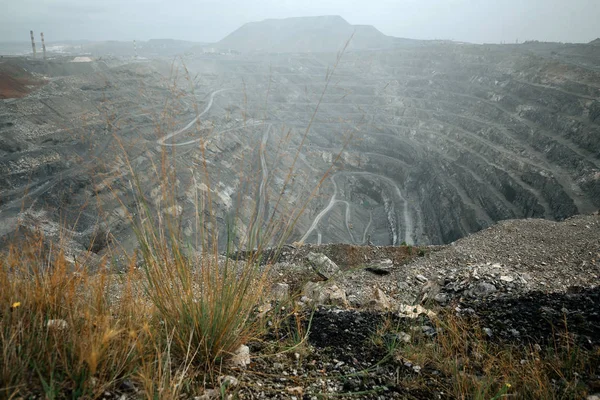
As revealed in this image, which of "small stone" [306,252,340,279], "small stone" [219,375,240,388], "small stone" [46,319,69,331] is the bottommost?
"small stone" [306,252,340,279]

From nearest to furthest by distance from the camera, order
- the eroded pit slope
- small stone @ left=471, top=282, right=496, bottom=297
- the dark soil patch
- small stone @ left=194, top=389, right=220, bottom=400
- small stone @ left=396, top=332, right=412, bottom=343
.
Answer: small stone @ left=194, top=389, right=220, bottom=400, small stone @ left=396, top=332, right=412, bottom=343, the dark soil patch, small stone @ left=471, top=282, right=496, bottom=297, the eroded pit slope

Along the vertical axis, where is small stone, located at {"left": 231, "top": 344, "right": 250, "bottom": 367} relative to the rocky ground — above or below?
above

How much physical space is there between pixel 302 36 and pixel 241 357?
12369 centimetres

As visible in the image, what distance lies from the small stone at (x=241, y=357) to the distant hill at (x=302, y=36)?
104 m

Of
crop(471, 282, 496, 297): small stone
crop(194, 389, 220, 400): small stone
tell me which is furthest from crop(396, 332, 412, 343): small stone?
crop(471, 282, 496, 297): small stone

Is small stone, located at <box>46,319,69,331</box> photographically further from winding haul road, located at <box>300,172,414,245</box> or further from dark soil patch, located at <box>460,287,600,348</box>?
winding haul road, located at <box>300,172,414,245</box>

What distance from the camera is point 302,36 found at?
11250 cm

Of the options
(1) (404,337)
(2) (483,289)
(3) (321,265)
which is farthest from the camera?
(3) (321,265)

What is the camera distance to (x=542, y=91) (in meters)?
33.6

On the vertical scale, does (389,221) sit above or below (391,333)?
below

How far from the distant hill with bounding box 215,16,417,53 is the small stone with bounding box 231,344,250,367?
340 feet

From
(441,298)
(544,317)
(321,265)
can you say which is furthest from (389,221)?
(544,317)

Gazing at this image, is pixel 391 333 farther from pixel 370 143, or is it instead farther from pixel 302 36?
pixel 302 36

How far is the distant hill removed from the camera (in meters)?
105
